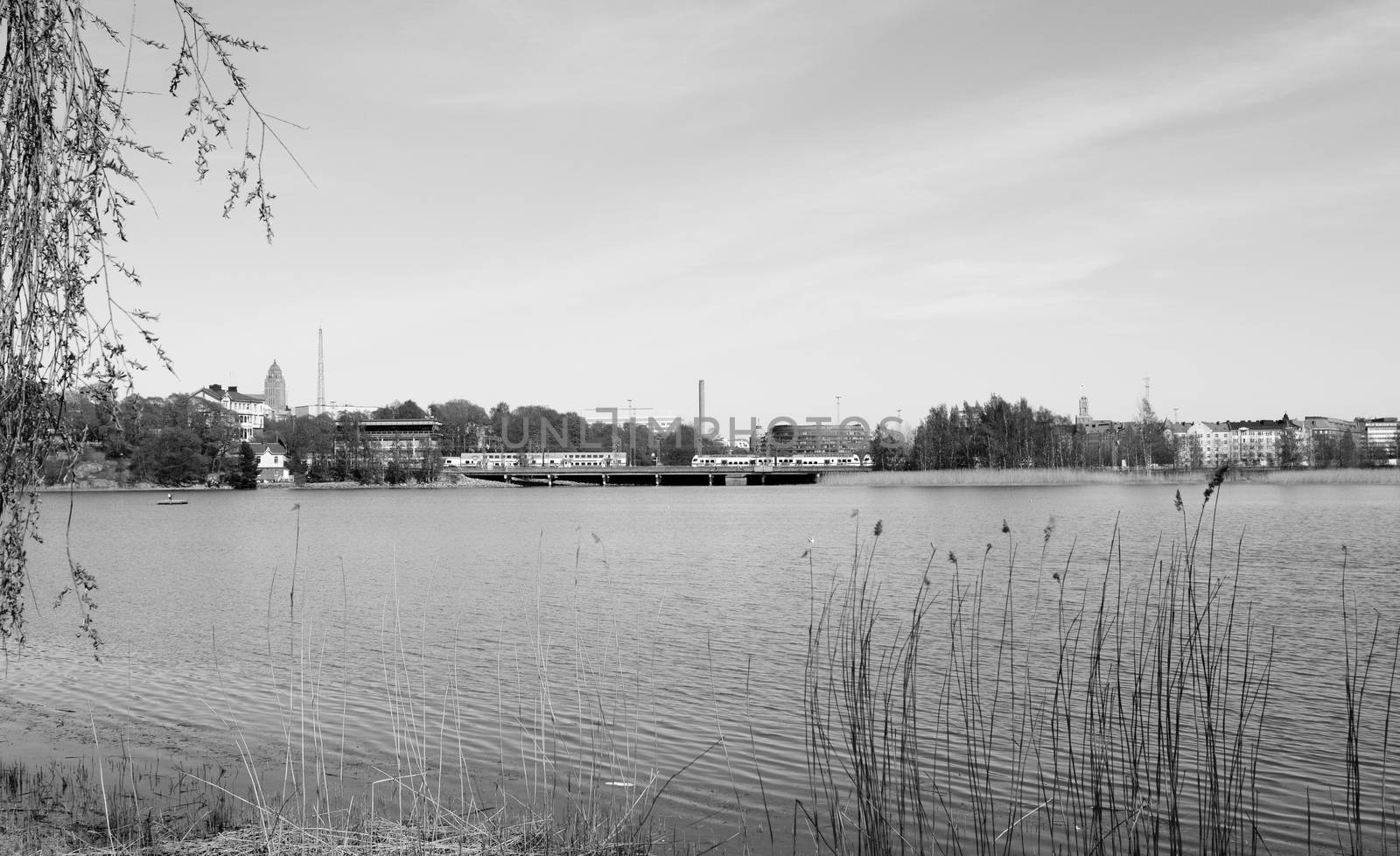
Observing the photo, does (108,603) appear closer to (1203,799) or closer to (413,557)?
(413,557)

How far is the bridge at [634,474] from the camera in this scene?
164m

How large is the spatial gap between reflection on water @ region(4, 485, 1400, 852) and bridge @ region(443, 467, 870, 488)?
11855cm

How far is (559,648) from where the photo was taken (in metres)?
16.7

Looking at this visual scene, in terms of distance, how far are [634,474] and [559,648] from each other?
15074cm

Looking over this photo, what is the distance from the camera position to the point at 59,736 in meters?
11.2

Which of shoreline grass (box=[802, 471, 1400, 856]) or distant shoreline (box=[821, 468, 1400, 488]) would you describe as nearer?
shoreline grass (box=[802, 471, 1400, 856])

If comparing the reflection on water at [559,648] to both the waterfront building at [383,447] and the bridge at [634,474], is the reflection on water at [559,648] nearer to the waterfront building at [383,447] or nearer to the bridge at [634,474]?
the waterfront building at [383,447]

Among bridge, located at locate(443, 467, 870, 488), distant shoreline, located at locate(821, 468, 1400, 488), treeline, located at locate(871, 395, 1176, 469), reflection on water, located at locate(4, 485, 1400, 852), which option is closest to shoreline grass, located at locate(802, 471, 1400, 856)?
reflection on water, located at locate(4, 485, 1400, 852)

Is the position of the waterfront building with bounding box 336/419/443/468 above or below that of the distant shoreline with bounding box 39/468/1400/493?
above

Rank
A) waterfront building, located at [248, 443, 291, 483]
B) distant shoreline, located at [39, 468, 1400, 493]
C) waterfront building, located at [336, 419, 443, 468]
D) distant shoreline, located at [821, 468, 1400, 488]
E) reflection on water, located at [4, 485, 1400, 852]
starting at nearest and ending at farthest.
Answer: reflection on water, located at [4, 485, 1400, 852], distant shoreline, located at [39, 468, 1400, 493], distant shoreline, located at [821, 468, 1400, 488], waterfront building, located at [248, 443, 291, 483], waterfront building, located at [336, 419, 443, 468]

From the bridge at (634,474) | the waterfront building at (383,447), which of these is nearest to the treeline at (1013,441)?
the bridge at (634,474)

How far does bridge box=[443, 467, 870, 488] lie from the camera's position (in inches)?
6462

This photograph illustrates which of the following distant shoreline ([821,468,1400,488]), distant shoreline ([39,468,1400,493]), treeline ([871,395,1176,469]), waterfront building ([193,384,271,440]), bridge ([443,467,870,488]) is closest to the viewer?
distant shoreline ([39,468,1400,493])

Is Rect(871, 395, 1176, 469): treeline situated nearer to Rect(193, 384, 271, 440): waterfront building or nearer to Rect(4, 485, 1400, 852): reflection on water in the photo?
Rect(4, 485, 1400, 852): reflection on water
